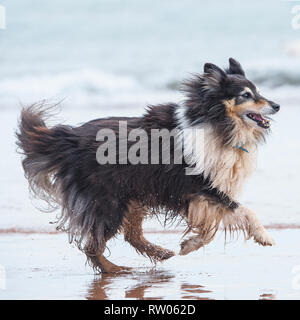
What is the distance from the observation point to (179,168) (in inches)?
218

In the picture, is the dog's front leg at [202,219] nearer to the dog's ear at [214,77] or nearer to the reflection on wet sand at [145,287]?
the reflection on wet sand at [145,287]

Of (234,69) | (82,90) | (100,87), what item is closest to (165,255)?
(234,69)

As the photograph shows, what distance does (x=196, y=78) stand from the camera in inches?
224

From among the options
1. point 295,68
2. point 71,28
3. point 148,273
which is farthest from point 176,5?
point 148,273

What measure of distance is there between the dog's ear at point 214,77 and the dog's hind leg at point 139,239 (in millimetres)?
1210

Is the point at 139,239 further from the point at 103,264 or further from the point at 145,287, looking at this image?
the point at 145,287

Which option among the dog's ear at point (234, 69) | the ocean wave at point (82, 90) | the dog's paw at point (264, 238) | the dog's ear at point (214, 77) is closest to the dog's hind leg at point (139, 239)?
the dog's paw at point (264, 238)

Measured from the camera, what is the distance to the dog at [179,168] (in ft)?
18.1

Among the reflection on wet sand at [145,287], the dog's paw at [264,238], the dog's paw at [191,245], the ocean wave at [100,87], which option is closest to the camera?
the reflection on wet sand at [145,287]

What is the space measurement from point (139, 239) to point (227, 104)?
4.80ft

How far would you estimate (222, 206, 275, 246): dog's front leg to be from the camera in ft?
18.0

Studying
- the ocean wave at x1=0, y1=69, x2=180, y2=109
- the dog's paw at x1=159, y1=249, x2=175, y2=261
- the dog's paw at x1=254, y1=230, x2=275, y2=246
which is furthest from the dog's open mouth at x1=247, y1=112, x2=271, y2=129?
the ocean wave at x1=0, y1=69, x2=180, y2=109

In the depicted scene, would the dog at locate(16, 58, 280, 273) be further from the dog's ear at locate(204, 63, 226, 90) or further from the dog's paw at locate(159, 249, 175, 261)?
the dog's paw at locate(159, 249, 175, 261)
